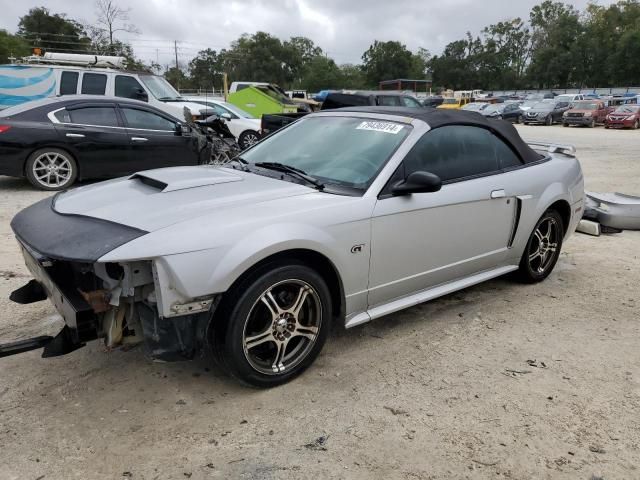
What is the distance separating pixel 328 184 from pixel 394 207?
1.46ft

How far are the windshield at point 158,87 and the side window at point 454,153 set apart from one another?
391 inches

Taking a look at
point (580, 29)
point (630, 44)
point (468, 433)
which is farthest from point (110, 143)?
point (580, 29)

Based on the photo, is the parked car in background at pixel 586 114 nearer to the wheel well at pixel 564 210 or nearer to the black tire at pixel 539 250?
the wheel well at pixel 564 210

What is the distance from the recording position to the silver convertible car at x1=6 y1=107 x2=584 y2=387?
256cm

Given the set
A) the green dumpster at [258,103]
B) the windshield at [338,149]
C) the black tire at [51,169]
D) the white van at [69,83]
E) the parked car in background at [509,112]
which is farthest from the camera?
the parked car in background at [509,112]

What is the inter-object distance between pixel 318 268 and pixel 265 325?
47 centimetres

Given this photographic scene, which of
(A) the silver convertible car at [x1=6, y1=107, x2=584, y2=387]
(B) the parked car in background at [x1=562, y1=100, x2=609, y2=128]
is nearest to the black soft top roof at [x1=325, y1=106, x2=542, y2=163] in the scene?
(A) the silver convertible car at [x1=6, y1=107, x2=584, y2=387]

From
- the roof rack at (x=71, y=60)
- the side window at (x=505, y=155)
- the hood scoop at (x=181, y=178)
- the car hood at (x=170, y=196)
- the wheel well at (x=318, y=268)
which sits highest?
the roof rack at (x=71, y=60)

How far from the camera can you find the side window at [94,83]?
1118 cm

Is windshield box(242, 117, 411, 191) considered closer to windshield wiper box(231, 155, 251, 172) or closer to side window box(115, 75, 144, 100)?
windshield wiper box(231, 155, 251, 172)

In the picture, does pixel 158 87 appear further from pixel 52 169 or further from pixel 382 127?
pixel 382 127

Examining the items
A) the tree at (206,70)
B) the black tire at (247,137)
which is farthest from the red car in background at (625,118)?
the tree at (206,70)

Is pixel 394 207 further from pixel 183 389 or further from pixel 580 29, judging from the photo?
pixel 580 29

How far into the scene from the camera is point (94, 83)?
11.2m
